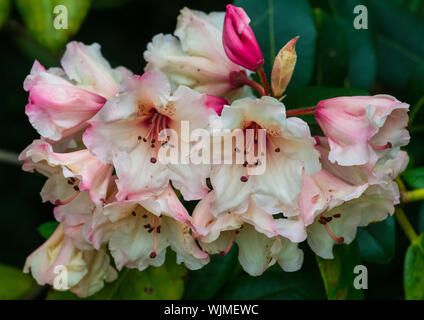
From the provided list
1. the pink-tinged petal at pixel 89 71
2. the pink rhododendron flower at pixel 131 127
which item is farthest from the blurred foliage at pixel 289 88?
the pink rhododendron flower at pixel 131 127

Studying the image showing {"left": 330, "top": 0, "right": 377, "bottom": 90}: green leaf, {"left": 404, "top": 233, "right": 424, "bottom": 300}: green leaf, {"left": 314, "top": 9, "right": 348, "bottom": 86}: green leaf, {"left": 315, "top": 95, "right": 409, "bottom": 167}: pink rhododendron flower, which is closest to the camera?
{"left": 315, "top": 95, "right": 409, "bottom": 167}: pink rhododendron flower

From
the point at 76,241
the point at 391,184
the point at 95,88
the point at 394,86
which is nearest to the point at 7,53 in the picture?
the point at 95,88

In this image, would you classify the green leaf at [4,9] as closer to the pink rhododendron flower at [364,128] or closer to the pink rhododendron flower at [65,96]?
the pink rhododendron flower at [65,96]

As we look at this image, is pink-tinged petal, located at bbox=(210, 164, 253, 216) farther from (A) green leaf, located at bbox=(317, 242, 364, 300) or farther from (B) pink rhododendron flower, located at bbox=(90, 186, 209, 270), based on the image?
(A) green leaf, located at bbox=(317, 242, 364, 300)

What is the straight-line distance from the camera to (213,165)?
1158 millimetres

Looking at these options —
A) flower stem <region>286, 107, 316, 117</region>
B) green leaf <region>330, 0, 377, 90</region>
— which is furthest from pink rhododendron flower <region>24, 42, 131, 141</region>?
green leaf <region>330, 0, 377, 90</region>

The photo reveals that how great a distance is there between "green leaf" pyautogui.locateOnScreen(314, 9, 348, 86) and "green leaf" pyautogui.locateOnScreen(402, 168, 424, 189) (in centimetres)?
31

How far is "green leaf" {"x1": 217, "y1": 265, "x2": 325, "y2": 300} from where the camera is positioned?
1538 millimetres

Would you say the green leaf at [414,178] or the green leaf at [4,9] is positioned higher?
the green leaf at [4,9]

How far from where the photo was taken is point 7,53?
6.96 ft

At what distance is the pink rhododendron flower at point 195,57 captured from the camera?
4.50 feet

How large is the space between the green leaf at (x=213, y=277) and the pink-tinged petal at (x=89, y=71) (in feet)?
1.57

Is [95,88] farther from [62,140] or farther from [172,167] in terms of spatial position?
[172,167]
